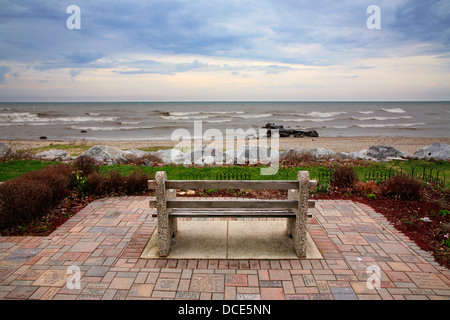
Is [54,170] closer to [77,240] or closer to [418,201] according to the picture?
[77,240]

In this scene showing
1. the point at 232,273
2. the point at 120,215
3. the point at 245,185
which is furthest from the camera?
the point at 120,215

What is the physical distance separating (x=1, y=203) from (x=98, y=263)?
2.40m

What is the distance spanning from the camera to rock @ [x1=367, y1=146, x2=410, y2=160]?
490 inches

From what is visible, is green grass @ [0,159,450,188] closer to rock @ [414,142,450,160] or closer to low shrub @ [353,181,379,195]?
low shrub @ [353,181,379,195]

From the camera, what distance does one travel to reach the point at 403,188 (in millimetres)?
6336

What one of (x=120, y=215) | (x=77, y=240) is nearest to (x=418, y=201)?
(x=120, y=215)

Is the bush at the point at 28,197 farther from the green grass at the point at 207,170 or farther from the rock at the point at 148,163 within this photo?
the rock at the point at 148,163

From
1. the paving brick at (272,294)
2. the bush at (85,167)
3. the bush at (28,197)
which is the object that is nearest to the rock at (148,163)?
the bush at (85,167)

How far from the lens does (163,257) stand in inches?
157

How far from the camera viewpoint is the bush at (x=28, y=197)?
192 inches

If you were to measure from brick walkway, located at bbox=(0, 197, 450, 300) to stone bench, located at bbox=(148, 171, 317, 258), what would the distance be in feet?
1.29

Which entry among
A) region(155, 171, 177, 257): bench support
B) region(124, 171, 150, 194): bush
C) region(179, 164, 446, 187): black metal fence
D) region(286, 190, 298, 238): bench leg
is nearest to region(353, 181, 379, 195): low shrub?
region(179, 164, 446, 187): black metal fence

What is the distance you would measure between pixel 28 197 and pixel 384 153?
42.1 feet

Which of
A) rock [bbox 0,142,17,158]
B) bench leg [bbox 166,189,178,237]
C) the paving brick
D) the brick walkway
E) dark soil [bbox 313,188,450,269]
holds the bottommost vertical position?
the paving brick
